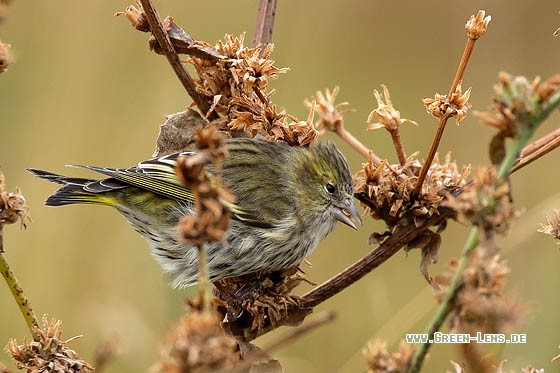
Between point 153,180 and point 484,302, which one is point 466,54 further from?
point 153,180

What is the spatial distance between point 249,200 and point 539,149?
1567 millimetres

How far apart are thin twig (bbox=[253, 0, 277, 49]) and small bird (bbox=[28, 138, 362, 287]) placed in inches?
22.4

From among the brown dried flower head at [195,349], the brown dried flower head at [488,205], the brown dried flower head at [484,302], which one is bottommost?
the brown dried flower head at [195,349]

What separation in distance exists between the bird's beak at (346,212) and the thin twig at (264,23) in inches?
37.1

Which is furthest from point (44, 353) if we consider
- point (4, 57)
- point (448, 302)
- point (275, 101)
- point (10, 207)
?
point (275, 101)

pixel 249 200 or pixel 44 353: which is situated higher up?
pixel 249 200

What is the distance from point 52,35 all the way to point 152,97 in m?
0.85

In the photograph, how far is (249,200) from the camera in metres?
3.60

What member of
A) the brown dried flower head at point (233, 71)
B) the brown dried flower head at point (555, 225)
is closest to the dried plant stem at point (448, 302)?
the brown dried flower head at point (555, 225)

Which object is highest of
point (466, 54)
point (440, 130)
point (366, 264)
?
point (466, 54)

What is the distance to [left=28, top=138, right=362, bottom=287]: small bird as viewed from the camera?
3.38 m

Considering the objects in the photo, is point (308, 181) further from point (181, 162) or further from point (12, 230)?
point (181, 162)

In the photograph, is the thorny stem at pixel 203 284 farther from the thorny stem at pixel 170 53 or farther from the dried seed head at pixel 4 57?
the thorny stem at pixel 170 53

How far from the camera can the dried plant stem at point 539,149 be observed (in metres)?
2.27
